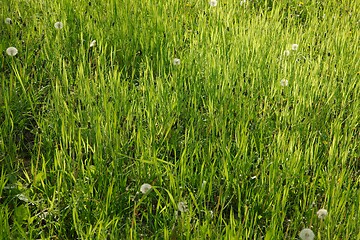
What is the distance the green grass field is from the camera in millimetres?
2004

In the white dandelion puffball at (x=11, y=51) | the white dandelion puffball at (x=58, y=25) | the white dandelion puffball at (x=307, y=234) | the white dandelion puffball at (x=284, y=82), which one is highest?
the white dandelion puffball at (x=58, y=25)

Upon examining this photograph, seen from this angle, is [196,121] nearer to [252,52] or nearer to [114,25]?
[252,52]

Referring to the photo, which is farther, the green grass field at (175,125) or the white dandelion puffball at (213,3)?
the white dandelion puffball at (213,3)

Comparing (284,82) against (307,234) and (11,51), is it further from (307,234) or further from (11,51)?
(11,51)

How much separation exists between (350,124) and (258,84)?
526 mm

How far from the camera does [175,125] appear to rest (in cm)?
259


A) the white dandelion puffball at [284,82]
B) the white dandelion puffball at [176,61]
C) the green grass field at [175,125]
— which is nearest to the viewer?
Result: the green grass field at [175,125]

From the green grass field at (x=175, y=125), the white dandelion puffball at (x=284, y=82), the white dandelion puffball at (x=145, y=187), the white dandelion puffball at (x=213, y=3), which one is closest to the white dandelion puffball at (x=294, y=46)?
the green grass field at (x=175, y=125)

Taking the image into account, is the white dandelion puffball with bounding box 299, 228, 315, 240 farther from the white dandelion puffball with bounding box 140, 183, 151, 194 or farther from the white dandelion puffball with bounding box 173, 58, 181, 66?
the white dandelion puffball with bounding box 173, 58, 181, 66

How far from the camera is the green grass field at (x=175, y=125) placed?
2.00m

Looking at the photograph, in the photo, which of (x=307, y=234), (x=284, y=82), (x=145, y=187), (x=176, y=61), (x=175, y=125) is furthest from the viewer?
(x=176, y=61)

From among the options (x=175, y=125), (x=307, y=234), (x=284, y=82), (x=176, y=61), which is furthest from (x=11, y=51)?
(x=307, y=234)

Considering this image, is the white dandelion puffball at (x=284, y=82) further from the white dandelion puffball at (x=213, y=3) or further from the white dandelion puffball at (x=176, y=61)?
the white dandelion puffball at (x=213, y=3)

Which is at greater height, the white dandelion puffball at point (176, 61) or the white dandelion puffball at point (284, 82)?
the white dandelion puffball at point (176, 61)
